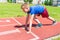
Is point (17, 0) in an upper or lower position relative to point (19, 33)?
lower

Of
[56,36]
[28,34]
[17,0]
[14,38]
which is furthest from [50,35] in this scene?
[17,0]

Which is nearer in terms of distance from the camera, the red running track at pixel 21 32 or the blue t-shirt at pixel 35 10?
the red running track at pixel 21 32

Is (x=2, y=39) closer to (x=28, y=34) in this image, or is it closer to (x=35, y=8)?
(x=28, y=34)

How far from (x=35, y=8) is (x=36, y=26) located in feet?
3.47

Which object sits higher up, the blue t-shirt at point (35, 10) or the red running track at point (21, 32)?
the blue t-shirt at point (35, 10)

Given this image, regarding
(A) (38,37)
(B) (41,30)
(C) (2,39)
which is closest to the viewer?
(C) (2,39)

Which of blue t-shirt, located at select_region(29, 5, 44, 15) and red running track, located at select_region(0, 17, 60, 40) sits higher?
blue t-shirt, located at select_region(29, 5, 44, 15)

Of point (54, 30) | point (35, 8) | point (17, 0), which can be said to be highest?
point (35, 8)

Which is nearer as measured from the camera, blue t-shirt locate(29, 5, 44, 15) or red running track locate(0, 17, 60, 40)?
red running track locate(0, 17, 60, 40)

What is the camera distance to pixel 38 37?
8891 mm

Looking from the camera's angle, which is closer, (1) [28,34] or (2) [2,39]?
(2) [2,39]

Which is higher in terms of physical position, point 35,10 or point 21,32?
point 35,10

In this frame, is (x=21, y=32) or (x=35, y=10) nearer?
(x=21, y=32)

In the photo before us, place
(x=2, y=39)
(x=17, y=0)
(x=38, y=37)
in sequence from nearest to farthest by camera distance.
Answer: (x=2, y=39) → (x=38, y=37) → (x=17, y=0)
